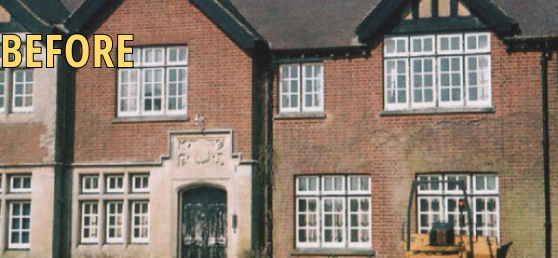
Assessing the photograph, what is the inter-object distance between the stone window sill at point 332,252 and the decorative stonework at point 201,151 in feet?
9.86

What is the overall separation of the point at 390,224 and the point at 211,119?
5279 mm

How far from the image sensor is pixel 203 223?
2183cm

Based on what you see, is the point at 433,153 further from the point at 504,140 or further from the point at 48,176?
the point at 48,176

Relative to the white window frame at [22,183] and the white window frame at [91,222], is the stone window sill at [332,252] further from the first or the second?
the white window frame at [22,183]

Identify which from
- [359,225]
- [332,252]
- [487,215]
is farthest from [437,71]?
[332,252]

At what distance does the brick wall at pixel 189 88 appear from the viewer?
71.6 feet

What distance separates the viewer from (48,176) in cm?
2208

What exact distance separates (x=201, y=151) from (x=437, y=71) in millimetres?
6318

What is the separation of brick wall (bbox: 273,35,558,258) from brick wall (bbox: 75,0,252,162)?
4.19 feet

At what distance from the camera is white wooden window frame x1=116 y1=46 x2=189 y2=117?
22219 millimetres

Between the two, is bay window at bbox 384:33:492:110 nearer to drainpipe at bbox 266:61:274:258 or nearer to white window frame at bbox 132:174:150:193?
drainpipe at bbox 266:61:274:258

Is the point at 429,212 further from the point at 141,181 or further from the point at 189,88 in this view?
the point at 141,181

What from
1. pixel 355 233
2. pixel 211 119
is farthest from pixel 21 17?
pixel 355 233

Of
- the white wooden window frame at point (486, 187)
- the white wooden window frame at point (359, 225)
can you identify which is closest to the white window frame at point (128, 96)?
the white wooden window frame at point (359, 225)
